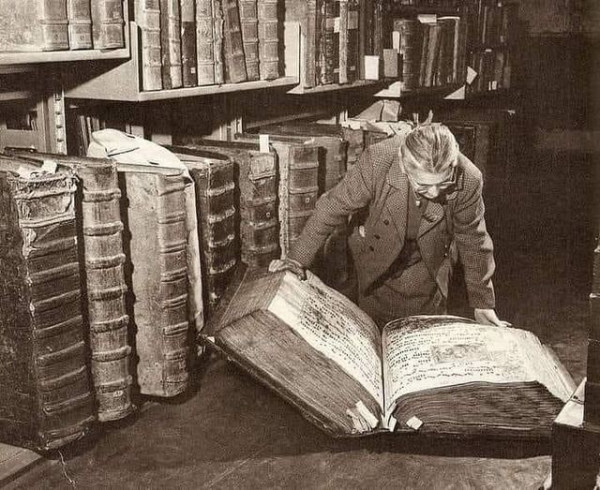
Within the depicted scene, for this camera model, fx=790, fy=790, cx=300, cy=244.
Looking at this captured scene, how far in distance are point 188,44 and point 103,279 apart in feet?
2.81

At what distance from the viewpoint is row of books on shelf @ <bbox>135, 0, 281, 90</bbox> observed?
221cm

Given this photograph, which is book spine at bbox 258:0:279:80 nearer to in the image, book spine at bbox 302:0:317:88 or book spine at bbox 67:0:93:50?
book spine at bbox 302:0:317:88

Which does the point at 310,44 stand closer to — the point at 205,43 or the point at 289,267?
the point at 205,43

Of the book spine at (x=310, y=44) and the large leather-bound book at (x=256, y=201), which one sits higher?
the book spine at (x=310, y=44)

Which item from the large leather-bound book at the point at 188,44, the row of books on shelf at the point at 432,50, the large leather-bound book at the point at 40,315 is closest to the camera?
the large leather-bound book at the point at 40,315

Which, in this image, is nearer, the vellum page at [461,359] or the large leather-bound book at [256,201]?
the vellum page at [461,359]

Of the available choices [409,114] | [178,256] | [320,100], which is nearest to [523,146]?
[409,114]

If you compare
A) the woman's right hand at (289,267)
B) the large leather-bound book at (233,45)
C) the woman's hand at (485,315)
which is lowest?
the woman's hand at (485,315)

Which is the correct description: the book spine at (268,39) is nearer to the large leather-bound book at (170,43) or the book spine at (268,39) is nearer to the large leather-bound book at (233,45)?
the large leather-bound book at (233,45)

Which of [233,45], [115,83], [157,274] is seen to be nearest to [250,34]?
[233,45]

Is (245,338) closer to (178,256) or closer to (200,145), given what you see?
(178,256)

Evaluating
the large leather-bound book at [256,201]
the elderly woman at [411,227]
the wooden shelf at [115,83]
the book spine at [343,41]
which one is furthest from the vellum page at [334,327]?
the book spine at [343,41]

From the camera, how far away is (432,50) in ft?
13.3

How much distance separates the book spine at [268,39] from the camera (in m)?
2.62
